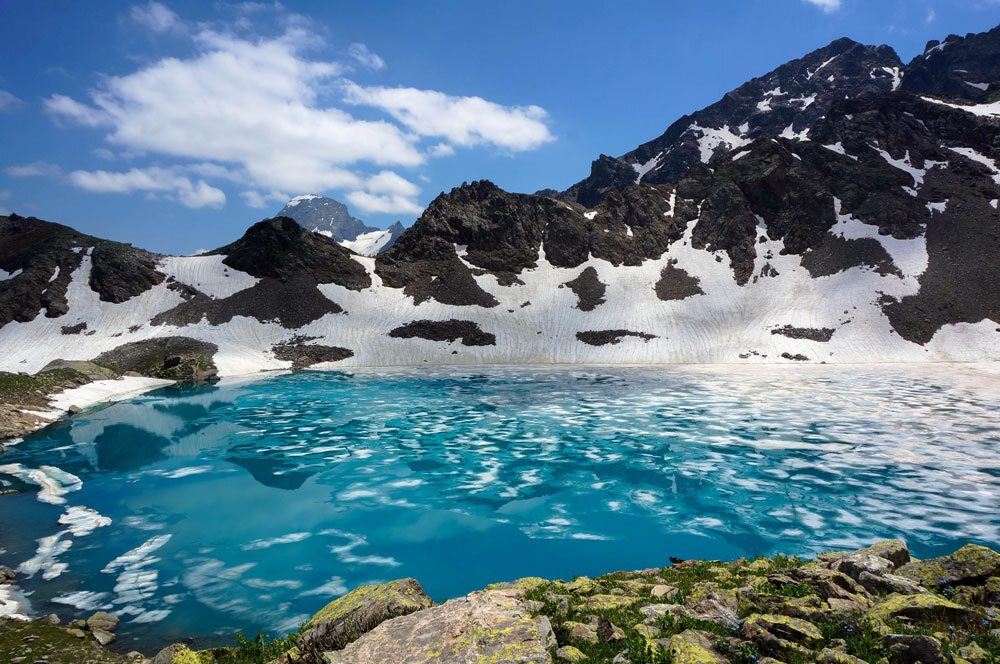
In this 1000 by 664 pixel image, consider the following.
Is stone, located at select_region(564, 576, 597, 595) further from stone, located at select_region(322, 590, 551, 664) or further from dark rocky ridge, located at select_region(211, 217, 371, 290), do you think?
dark rocky ridge, located at select_region(211, 217, 371, 290)

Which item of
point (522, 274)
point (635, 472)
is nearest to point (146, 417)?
point (635, 472)

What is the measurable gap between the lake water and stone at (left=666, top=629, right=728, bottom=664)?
7030mm

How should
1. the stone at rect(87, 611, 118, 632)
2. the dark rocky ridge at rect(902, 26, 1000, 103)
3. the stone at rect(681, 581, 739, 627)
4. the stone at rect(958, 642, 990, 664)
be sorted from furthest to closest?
the dark rocky ridge at rect(902, 26, 1000, 103) → the stone at rect(87, 611, 118, 632) → the stone at rect(681, 581, 739, 627) → the stone at rect(958, 642, 990, 664)

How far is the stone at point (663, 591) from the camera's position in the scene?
785cm

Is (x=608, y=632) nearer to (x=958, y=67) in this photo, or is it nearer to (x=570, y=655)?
(x=570, y=655)

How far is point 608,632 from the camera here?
609 cm

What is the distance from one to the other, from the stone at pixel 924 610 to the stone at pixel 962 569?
1.48m

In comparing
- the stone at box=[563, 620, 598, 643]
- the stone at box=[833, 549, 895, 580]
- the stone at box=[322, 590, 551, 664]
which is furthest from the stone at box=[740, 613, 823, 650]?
the stone at box=[833, 549, 895, 580]

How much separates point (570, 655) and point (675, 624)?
1.76m

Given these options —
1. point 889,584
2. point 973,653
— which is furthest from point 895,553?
point 973,653

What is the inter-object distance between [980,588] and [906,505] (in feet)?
37.7

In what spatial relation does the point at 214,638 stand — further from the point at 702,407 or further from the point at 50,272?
the point at 50,272

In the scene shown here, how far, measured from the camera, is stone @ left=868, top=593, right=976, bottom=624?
564 cm

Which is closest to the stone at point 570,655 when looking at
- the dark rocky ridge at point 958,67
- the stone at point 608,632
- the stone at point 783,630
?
the stone at point 608,632
